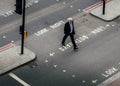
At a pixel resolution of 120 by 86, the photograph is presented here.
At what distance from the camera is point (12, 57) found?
24828mm

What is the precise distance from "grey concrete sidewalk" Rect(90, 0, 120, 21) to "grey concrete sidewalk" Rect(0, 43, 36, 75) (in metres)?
5.94

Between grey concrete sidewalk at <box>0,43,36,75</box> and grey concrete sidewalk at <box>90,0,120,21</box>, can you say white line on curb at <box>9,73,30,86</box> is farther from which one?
grey concrete sidewalk at <box>90,0,120,21</box>


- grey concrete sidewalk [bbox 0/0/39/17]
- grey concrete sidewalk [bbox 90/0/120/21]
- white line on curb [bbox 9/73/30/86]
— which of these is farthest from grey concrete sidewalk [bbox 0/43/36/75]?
grey concrete sidewalk [bbox 90/0/120/21]

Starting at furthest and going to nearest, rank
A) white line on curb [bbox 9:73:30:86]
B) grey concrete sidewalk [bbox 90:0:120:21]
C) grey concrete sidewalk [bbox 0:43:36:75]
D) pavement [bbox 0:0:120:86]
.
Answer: grey concrete sidewalk [bbox 90:0:120:21], grey concrete sidewalk [bbox 0:43:36:75], pavement [bbox 0:0:120:86], white line on curb [bbox 9:73:30:86]

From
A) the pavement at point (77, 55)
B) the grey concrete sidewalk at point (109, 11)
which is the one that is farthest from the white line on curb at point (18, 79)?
the grey concrete sidewalk at point (109, 11)

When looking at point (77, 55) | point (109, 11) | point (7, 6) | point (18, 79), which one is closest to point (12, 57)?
point (18, 79)

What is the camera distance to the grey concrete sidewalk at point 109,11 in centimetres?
2889

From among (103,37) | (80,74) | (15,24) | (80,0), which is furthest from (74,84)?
(80,0)

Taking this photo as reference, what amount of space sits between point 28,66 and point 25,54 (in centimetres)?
86

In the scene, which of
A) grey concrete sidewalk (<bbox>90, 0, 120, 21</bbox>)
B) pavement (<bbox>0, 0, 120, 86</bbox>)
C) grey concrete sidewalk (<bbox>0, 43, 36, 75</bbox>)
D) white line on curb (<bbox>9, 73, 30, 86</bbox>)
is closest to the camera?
white line on curb (<bbox>9, 73, 30, 86</bbox>)

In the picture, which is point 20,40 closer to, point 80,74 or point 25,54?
point 25,54

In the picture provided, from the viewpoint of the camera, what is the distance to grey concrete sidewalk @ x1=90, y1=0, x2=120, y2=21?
28.9 m

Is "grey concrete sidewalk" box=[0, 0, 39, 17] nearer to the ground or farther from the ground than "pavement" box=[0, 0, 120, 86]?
farther from the ground

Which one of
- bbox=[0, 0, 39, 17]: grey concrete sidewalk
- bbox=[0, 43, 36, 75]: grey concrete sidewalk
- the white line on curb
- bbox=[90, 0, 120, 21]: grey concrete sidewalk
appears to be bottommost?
bbox=[90, 0, 120, 21]: grey concrete sidewalk
